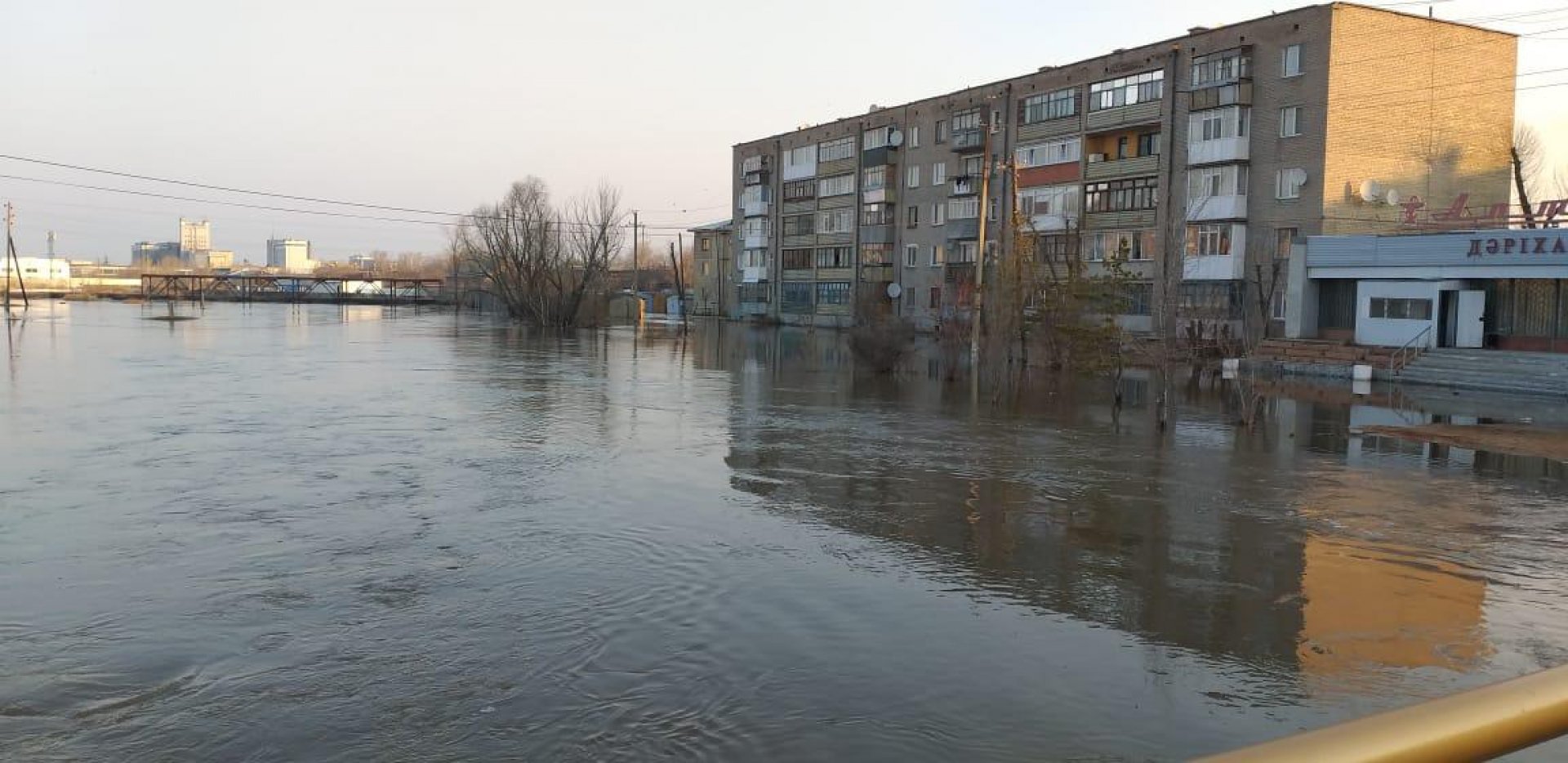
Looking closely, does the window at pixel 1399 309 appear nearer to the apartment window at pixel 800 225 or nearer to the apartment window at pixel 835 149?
the apartment window at pixel 835 149

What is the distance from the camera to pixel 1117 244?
176ft

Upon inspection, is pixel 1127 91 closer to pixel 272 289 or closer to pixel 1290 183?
pixel 1290 183

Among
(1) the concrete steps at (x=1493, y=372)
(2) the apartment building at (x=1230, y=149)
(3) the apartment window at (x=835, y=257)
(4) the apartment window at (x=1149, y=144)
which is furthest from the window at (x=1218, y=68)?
(3) the apartment window at (x=835, y=257)

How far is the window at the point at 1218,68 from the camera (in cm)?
4684

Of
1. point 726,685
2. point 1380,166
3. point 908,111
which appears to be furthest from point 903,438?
point 908,111

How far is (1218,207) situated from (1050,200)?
39.5 ft

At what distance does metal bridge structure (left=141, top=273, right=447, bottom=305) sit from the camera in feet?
405

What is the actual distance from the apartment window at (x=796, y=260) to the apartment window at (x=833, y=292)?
255cm

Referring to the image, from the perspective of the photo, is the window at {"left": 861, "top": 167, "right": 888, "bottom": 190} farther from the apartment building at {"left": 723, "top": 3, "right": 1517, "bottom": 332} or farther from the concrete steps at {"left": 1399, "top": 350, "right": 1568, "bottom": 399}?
the concrete steps at {"left": 1399, "top": 350, "right": 1568, "bottom": 399}

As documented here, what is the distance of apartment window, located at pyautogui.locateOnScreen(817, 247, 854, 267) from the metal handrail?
4152 centimetres

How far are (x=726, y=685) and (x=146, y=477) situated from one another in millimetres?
9680

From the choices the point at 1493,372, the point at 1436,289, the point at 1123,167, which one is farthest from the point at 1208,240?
the point at 1493,372

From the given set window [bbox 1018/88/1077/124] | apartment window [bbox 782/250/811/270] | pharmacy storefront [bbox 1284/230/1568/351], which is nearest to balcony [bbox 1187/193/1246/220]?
pharmacy storefront [bbox 1284/230/1568/351]

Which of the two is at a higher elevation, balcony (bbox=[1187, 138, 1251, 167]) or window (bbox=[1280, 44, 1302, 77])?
window (bbox=[1280, 44, 1302, 77])
